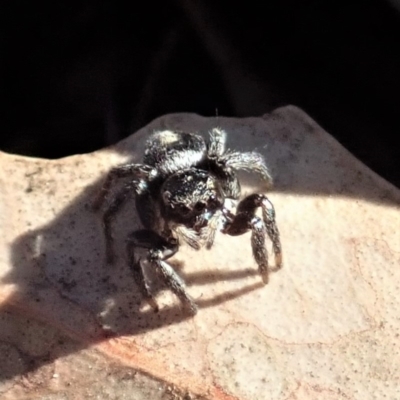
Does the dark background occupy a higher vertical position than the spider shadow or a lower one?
higher

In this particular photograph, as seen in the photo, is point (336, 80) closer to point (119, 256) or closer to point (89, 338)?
point (119, 256)

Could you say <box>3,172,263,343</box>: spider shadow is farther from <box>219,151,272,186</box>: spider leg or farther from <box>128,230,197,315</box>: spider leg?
<box>219,151,272,186</box>: spider leg

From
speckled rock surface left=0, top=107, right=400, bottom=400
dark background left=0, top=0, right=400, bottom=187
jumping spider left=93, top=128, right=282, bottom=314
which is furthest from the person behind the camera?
dark background left=0, top=0, right=400, bottom=187

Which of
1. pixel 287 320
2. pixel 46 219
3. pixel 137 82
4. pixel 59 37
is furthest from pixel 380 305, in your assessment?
pixel 59 37

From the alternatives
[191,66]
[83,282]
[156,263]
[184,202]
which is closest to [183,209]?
[184,202]

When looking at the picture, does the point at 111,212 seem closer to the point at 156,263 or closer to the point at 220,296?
the point at 156,263

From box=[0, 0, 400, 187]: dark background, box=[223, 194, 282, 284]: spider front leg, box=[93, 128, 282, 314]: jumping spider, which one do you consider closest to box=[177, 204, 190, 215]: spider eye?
box=[93, 128, 282, 314]: jumping spider

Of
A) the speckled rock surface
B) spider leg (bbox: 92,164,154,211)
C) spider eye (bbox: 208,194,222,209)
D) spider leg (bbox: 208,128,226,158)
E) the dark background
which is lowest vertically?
the speckled rock surface
